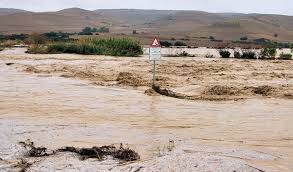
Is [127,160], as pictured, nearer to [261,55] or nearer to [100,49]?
[261,55]

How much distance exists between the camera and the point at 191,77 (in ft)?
68.3

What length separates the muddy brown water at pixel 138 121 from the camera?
10.4 meters

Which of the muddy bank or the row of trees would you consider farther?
the row of trees

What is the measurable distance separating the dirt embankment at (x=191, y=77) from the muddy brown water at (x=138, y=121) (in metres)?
1.20

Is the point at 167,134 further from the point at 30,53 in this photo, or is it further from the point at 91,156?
the point at 30,53

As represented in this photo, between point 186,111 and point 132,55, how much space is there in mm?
20652

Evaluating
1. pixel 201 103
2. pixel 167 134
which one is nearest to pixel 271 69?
pixel 201 103

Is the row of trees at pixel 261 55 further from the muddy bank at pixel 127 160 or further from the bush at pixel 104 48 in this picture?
the muddy bank at pixel 127 160

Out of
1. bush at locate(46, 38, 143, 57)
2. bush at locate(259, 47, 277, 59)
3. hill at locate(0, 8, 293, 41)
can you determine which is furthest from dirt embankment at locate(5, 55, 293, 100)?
hill at locate(0, 8, 293, 41)

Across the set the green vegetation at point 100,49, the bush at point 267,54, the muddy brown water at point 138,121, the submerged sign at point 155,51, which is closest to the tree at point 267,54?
the bush at point 267,54

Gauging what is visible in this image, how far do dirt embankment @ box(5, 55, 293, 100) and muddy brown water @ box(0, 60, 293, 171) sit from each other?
120 cm

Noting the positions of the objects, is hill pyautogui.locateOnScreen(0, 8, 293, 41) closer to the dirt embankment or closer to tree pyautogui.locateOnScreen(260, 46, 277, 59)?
tree pyautogui.locateOnScreen(260, 46, 277, 59)

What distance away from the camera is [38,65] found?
2584cm

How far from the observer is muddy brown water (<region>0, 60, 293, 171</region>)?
34.1 ft
